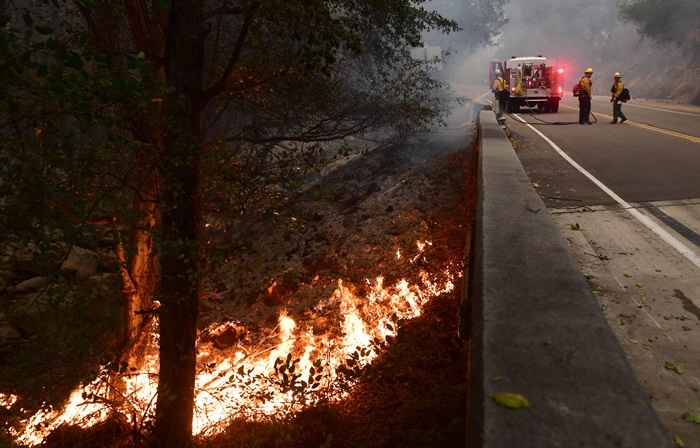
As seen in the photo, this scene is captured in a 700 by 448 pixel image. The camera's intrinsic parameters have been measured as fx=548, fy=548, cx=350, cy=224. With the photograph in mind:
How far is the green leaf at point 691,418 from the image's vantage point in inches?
118

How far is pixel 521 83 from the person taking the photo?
2541cm

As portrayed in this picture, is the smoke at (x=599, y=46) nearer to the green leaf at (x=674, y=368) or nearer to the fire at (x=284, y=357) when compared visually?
the fire at (x=284, y=357)

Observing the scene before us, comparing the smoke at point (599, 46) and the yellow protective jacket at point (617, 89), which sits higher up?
the smoke at point (599, 46)

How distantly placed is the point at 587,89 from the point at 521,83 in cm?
650

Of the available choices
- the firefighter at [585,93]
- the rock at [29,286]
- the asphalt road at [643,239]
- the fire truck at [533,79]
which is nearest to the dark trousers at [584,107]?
the firefighter at [585,93]

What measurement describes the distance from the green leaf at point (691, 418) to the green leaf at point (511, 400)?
1.36 m

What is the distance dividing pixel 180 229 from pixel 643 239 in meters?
5.55

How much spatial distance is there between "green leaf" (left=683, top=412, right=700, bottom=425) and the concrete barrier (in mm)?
686

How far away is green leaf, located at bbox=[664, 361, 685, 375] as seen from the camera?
354cm

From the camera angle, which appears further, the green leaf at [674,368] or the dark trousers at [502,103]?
the dark trousers at [502,103]

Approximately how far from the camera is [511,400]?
229cm

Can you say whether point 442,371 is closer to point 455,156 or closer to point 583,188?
point 583,188

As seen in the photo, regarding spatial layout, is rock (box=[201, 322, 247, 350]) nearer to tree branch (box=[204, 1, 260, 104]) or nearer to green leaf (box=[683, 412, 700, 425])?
tree branch (box=[204, 1, 260, 104])

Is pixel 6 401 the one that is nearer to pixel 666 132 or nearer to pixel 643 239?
pixel 643 239
